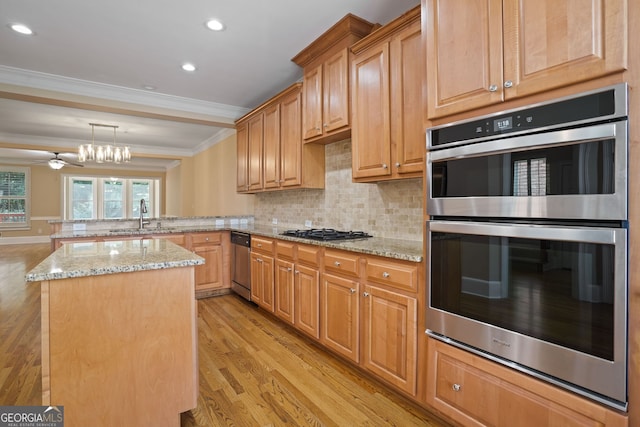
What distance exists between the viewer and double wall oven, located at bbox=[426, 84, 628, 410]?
3.62 ft

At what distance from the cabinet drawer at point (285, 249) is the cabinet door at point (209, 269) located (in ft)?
4.90

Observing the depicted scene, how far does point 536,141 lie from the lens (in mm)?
1279

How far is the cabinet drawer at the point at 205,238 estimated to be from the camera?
4109 mm

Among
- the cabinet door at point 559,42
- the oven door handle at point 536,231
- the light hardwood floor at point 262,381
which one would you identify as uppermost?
the cabinet door at point 559,42

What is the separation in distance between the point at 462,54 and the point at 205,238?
360 cm

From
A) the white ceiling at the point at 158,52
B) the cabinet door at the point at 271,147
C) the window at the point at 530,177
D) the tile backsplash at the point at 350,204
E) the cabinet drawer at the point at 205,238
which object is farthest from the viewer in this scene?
the cabinet drawer at the point at 205,238

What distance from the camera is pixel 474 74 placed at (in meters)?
1.48

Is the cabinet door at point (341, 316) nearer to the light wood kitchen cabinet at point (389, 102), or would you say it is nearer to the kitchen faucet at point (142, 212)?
the light wood kitchen cabinet at point (389, 102)

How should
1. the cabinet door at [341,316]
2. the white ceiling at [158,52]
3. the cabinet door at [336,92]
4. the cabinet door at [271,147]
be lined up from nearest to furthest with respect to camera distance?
the cabinet door at [341,316] → the white ceiling at [158,52] → the cabinet door at [336,92] → the cabinet door at [271,147]

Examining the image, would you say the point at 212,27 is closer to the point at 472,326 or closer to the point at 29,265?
the point at 472,326

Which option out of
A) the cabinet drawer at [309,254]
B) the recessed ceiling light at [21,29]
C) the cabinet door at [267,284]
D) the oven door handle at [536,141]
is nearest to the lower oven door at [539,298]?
the oven door handle at [536,141]

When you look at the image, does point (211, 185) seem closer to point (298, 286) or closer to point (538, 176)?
point (298, 286)

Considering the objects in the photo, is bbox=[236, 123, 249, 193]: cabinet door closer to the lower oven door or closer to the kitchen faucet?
the kitchen faucet

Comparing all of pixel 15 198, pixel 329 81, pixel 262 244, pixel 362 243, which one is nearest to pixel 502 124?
pixel 362 243
